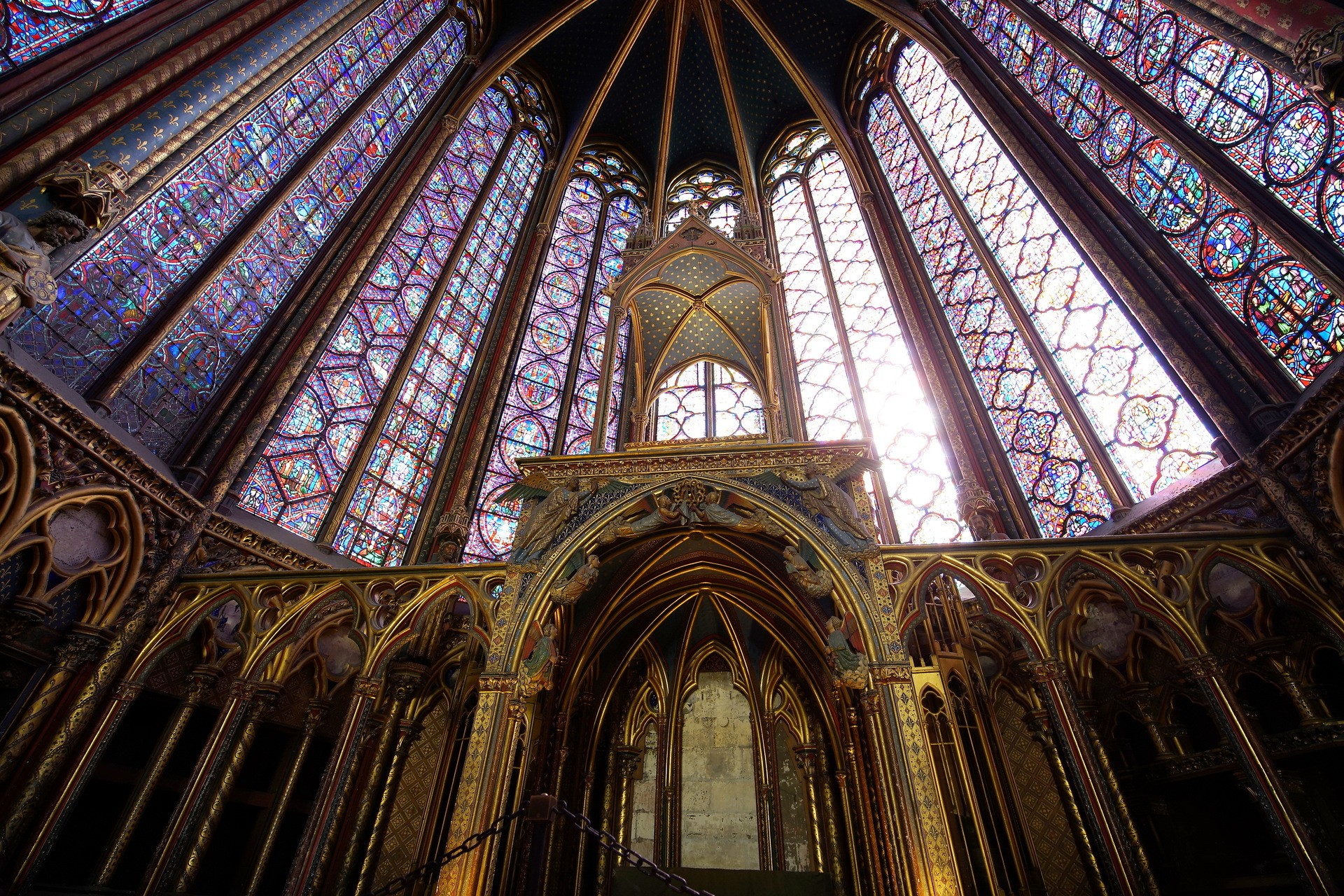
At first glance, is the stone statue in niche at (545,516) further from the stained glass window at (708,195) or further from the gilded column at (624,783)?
the stained glass window at (708,195)

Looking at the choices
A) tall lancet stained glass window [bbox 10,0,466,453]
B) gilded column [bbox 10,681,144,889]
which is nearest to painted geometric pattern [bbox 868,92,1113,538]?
gilded column [bbox 10,681,144,889]

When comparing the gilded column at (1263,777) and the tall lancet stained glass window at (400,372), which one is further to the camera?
the tall lancet stained glass window at (400,372)

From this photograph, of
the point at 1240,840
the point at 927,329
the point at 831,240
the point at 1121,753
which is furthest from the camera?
the point at 831,240

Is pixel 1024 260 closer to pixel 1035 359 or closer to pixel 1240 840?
pixel 1035 359

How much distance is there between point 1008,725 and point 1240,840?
195 cm

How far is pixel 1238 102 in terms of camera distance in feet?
21.4

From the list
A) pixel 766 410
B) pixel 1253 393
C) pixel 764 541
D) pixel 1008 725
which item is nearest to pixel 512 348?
pixel 766 410

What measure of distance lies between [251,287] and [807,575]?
772 cm

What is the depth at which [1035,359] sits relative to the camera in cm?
872

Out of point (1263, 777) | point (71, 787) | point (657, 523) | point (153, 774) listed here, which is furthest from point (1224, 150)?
point (71, 787)

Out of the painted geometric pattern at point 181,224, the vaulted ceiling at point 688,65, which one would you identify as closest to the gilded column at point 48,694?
the painted geometric pattern at point 181,224

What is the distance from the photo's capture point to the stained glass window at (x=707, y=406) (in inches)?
481

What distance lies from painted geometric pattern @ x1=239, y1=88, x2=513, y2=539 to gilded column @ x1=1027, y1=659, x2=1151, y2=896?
27.5 ft

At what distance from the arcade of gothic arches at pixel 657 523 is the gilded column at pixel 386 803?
0.04m
